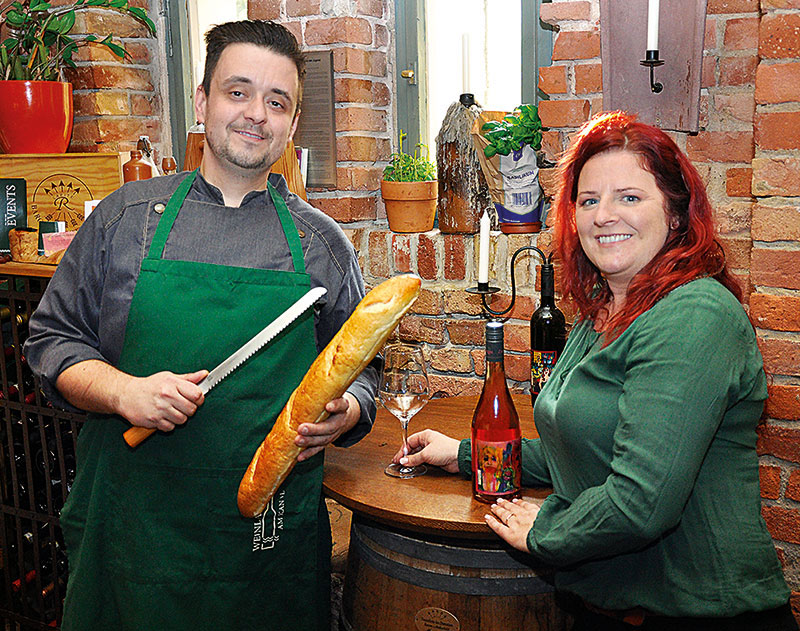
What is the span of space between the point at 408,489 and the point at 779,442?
0.99 meters

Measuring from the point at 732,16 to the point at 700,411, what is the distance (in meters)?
1.28

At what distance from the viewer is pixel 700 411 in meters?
1.25

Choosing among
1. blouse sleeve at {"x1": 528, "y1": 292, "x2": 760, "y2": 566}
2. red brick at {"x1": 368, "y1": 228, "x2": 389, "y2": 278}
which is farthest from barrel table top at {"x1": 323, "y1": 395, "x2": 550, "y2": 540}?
red brick at {"x1": 368, "y1": 228, "x2": 389, "y2": 278}

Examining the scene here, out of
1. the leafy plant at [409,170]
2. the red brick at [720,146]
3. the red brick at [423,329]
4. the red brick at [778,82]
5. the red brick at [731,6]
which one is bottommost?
the red brick at [423,329]

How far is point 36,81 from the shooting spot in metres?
2.71

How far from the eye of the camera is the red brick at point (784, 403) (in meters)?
1.97

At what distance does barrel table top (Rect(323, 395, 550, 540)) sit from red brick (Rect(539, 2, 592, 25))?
1.09 meters

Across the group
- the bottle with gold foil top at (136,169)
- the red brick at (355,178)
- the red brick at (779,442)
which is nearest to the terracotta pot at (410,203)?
the red brick at (355,178)

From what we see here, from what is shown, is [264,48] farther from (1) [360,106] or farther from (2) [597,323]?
(1) [360,106]

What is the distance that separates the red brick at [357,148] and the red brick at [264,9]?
0.47 meters

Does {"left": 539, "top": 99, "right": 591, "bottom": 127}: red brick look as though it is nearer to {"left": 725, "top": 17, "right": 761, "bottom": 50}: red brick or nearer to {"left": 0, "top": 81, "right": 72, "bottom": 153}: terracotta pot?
{"left": 725, "top": 17, "right": 761, "bottom": 50}: red brick

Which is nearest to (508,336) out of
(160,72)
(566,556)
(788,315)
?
(788,315)

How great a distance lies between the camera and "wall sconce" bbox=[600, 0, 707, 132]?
203cm

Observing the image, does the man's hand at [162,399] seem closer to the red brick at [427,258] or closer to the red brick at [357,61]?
the red brick at [427,258]
